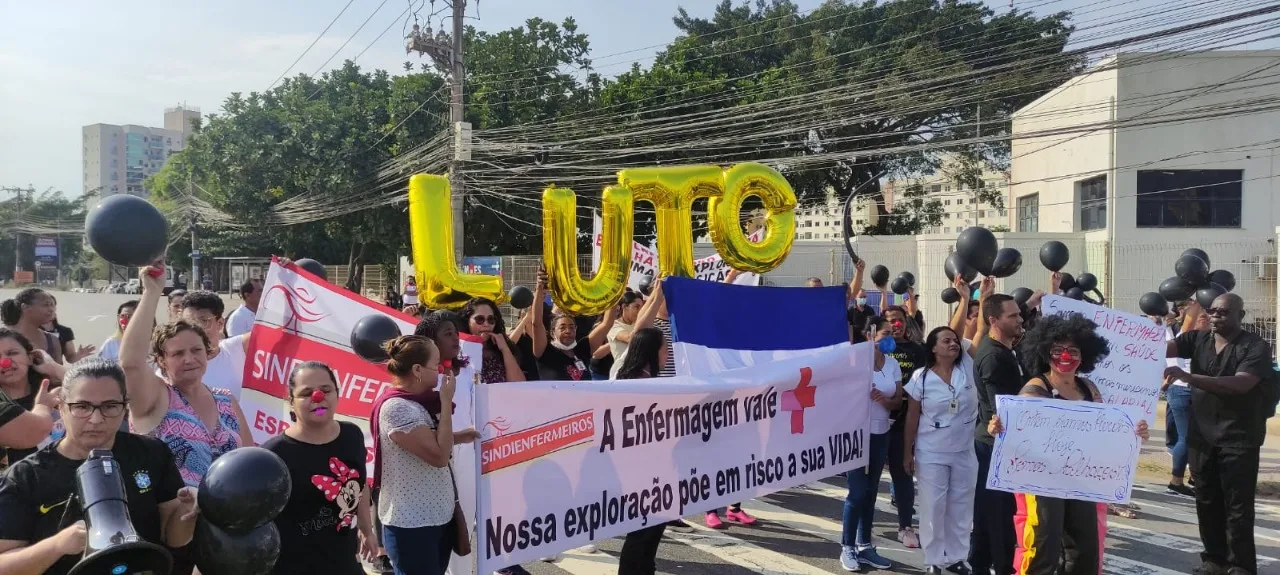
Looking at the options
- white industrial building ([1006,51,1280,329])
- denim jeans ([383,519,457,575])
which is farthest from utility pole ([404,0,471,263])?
denim jeans ([383,519,457,575])

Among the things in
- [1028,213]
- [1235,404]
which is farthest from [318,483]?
[1028,213]

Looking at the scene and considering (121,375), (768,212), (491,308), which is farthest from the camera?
(768,212)

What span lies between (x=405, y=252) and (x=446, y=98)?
6.07m

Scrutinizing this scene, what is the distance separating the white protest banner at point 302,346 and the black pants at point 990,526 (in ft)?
10.1

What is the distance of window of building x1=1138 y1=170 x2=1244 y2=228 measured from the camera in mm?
23141

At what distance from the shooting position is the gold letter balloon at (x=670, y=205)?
6.66 meters

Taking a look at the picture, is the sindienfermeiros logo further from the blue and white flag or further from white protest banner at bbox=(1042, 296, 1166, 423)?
white protest banner at bbox=(1042, 296, 1166, 423)

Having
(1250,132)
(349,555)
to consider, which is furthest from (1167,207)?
(349,555)

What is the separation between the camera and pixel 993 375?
17.7 feet

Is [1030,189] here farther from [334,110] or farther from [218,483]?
[218,483]

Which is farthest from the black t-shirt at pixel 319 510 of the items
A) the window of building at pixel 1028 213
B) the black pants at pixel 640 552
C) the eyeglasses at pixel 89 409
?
the window of building at pixel 1028 213

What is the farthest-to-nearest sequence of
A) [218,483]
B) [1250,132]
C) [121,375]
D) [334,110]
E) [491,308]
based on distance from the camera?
1. [334,110]
2. [1250,132]
3. [491,308]
4. [121,375]
5. [218,483]

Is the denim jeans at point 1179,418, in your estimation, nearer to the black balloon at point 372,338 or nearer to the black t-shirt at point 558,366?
the black t-shirt at point 558,366

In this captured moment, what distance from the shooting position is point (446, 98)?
30.1 meters
